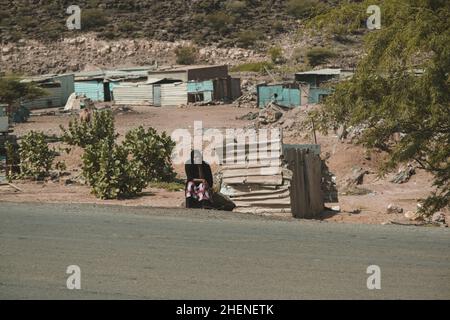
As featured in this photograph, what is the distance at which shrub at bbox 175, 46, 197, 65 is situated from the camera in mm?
81438

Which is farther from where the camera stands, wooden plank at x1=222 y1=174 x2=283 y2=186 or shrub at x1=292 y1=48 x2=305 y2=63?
shrub at x1=292 y1=48 x2=305 y2=63

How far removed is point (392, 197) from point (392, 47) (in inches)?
393

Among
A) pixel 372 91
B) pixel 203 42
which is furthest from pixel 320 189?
pixel 203 42

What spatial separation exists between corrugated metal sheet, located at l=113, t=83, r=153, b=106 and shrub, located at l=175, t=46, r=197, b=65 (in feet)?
59.5

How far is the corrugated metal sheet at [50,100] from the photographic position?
62528 millimetres

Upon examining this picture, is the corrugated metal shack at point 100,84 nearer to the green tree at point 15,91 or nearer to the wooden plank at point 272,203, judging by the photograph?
the green tree at point 15,91

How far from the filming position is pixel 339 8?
1728cm

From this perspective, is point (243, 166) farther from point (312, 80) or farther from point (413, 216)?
point (312, 80)

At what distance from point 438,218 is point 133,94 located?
46024 millimetres

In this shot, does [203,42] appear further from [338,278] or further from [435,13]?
[338,278]

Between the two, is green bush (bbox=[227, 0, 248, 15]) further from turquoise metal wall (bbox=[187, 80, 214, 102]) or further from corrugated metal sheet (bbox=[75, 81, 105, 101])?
turquoise metal wall (bbox=[187, 80, 214, 102])

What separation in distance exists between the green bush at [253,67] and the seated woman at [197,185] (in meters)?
56.6

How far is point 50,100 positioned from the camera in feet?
210

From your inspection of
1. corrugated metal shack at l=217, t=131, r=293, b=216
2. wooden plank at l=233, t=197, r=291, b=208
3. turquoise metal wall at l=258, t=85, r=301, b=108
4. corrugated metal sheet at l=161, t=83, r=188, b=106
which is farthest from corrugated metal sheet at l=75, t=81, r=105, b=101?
wooden plank at l=233, t=197, r=291, b=208
